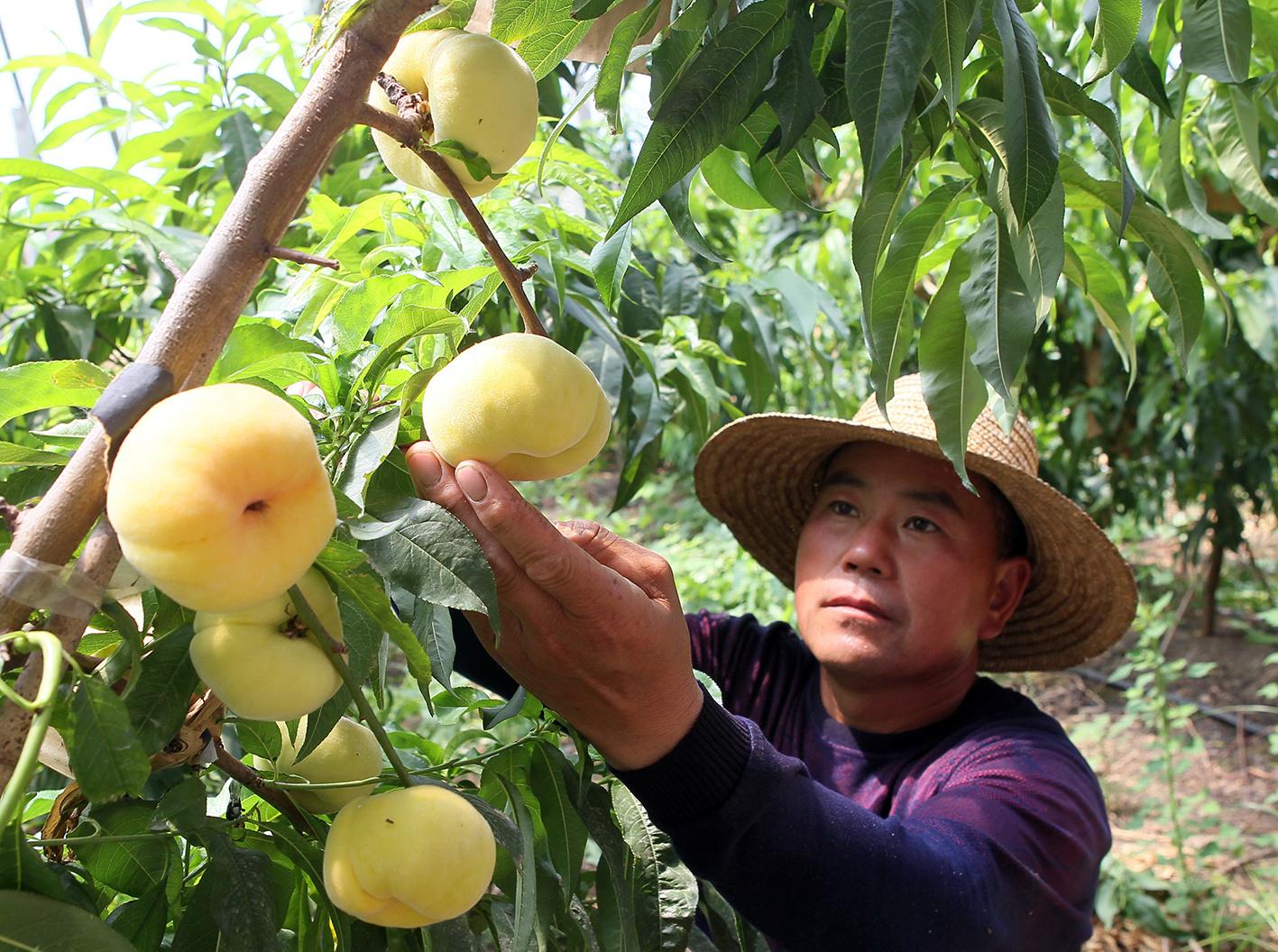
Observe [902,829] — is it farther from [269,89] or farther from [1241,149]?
[269,89]

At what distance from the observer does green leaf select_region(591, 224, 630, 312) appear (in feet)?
2.59

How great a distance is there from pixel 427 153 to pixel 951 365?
0.43 m

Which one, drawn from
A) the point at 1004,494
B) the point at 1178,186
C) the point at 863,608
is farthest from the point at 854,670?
the point at 1178,186

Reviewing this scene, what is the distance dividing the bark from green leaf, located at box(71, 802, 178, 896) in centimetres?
20

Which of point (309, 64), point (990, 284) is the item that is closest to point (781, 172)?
point (990, 284)

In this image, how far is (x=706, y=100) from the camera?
24.4 inches

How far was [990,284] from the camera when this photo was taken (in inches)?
29.0

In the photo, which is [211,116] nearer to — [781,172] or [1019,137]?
[781,172]

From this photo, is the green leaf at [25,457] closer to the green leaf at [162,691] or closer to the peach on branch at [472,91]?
the green leaf at [162,691]

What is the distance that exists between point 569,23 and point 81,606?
44cm

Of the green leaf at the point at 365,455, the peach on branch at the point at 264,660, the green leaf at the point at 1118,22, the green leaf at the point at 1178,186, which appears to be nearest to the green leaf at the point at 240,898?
the peach on branch at the point at 264,660

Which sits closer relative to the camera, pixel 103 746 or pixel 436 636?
pixel 103 746

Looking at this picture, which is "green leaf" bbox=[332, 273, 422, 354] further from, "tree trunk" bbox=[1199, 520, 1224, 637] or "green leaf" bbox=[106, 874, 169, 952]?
"tree trunk" bbox=[1199, 520, 1224, 637]

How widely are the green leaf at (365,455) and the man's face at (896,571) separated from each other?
1.03 metres
